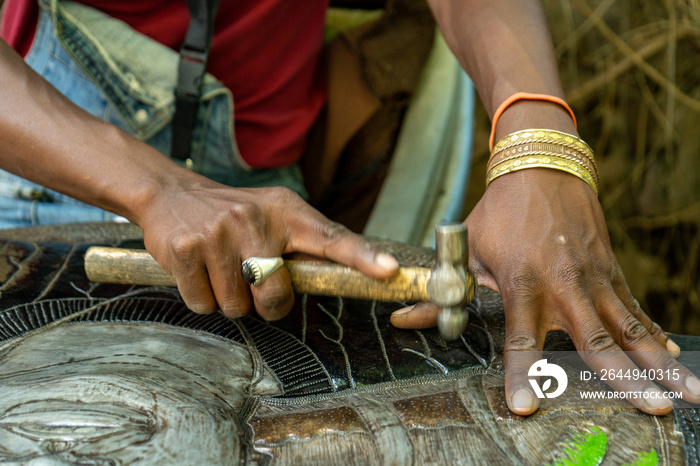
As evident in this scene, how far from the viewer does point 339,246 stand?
3.26ft

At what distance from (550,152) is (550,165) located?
0.10 feet

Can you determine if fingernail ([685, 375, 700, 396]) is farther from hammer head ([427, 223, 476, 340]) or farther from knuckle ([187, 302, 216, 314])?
knuckle ([187, 302, 216, 314])

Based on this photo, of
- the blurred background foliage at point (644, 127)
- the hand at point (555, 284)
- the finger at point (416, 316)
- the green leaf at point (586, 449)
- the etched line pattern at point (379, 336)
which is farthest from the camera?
the blurred background foliage at point (644, 127)

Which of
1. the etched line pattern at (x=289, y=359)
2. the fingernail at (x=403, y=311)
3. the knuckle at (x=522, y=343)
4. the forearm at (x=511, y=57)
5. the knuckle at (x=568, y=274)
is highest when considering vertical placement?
the forearm at (x=511, y=57)

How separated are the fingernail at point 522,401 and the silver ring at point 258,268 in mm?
448

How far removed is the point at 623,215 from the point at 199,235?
2.73 m

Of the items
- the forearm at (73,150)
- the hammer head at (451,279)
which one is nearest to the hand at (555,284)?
the hammer head at (451,279)

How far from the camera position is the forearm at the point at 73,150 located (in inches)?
41.5

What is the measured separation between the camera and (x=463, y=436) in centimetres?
85

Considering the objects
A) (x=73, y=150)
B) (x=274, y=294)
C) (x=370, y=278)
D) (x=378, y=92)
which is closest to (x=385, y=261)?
(x=370, y=278)

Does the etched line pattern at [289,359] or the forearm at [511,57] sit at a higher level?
the forearm at [511,57]

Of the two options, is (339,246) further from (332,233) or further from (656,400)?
(656,400)

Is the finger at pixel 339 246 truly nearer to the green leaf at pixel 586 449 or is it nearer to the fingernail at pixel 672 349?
the green leaf at pixel 586 449

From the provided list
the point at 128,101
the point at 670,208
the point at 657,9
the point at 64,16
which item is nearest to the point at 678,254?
the point at 670,208
